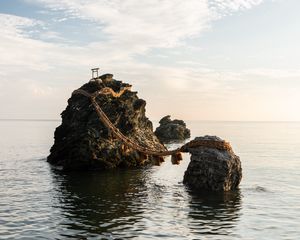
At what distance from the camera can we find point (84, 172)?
148 ft

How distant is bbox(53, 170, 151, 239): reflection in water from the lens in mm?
23342

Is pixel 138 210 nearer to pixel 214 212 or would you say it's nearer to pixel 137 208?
pixel 137 208

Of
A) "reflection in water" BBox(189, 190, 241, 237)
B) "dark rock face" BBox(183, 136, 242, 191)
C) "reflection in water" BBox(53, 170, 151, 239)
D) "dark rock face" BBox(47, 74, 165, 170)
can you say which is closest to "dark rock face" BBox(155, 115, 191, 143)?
"dark rock face" BBox(47, 74, 165, 170)

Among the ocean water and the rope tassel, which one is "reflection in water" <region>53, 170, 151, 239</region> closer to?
the ocean water

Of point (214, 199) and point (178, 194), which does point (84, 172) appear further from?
point (214, 199)

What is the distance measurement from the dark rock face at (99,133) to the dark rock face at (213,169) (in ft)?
28.4

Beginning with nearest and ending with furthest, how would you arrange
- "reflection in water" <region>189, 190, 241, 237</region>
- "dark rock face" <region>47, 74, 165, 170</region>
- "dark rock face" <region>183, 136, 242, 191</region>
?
"reflection in water" <region>189, 190, 241, 237</region>
"dark rock face" <region>183, 136, 242, 191</region>
"dark rock face" <region>47, 74, 165, 170</region>

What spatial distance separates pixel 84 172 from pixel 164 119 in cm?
8717

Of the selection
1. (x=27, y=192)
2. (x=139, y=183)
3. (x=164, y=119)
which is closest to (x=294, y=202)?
(x=139, y=183)

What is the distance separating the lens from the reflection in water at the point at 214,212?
2381cm

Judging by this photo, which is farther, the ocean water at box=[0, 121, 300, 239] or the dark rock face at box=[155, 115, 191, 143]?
the dark rock face at box=[155, 115, 191, 143]

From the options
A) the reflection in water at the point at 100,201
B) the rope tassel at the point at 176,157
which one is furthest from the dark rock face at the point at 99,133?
the rope tassel at the point at 176,157

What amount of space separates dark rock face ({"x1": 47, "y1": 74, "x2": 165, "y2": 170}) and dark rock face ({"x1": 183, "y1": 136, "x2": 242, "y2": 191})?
8.65m

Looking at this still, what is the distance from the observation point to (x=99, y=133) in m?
47.4
